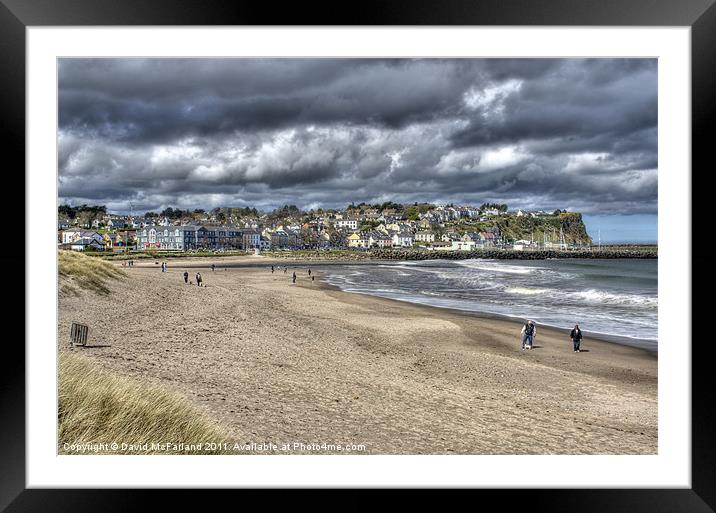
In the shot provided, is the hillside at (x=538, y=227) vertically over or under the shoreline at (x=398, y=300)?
over

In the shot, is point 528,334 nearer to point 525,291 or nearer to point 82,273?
point 525,291

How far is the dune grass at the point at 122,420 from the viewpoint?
2.44 m

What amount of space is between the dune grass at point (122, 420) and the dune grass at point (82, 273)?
8.42 feet

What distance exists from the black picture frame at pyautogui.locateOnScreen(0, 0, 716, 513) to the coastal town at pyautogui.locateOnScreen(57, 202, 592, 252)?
271 cm

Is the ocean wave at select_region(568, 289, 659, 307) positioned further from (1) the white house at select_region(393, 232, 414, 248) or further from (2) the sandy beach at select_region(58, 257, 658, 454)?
(1) the white house at select_region(393, 232, 414, 248)
